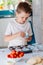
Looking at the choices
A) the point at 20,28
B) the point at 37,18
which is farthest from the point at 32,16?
the point at 20,28

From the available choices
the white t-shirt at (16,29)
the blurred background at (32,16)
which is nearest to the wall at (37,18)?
the blurred background at (32,16)

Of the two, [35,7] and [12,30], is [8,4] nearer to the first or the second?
[35,7]

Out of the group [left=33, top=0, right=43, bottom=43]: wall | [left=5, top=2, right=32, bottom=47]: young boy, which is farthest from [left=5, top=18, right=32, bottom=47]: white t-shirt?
[left=33, top=0, right=43, bottom=43]: wall

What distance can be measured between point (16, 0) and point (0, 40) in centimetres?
100

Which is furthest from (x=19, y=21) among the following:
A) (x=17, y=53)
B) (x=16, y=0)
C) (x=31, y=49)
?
(x=16, y=0)

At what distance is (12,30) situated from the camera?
214cm

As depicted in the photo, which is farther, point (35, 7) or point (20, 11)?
point (35, 7)

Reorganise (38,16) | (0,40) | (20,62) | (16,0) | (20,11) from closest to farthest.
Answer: (20,62), (20,11), (38,16), (0,40), (16,0)

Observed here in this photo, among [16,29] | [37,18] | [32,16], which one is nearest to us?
[16,29]

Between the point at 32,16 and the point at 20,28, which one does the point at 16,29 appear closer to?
the point at 20,28

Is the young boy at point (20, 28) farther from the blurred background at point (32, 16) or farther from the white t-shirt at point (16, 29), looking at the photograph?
the blurred background at point (32, 16)

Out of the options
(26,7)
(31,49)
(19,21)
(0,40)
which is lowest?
(0,40)

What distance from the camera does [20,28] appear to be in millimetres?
2158

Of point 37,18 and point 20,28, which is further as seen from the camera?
point 37,18
